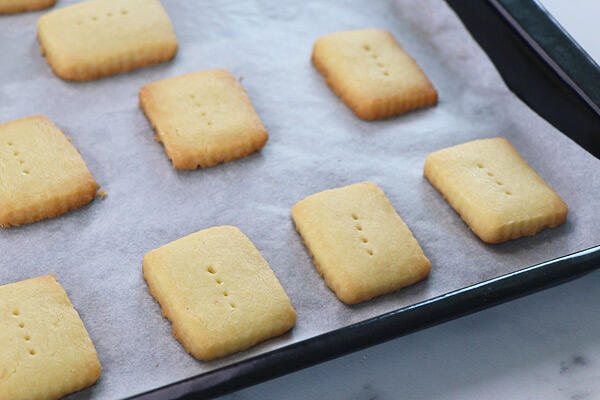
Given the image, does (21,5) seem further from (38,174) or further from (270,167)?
(270,167)

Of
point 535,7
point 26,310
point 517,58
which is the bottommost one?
point 26,310

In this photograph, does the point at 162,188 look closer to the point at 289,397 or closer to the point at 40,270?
the point at 40,270

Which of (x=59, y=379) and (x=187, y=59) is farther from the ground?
(x=187, y=59)

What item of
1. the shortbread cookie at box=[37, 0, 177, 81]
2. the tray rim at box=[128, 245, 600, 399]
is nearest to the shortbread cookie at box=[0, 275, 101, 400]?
the tray rim at box=[128, 245, 600, 399]

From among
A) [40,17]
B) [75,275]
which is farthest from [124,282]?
[40,17]

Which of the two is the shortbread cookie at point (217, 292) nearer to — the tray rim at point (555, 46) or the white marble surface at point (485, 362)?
the white marble surface at point (485, 362)

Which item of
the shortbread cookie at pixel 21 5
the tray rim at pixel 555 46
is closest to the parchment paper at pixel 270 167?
the shortbread cookie at pixel 21 5
